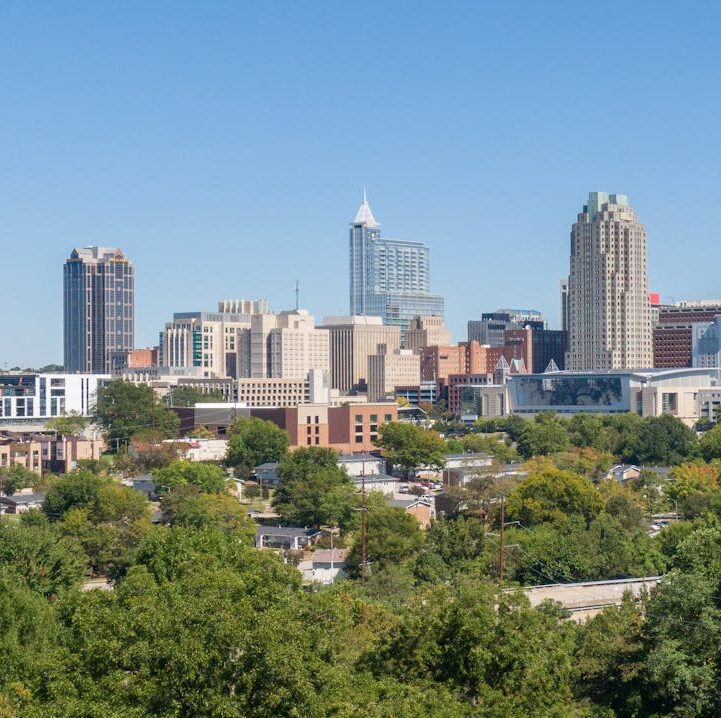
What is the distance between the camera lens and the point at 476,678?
91.7 feet

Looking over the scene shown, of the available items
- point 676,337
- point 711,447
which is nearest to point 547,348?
point 676,337

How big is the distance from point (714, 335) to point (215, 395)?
204 ft

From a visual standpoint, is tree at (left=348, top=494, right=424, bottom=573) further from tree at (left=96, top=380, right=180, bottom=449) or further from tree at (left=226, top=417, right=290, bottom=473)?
tree at (left=96, top=380, right=180, bottom=449)

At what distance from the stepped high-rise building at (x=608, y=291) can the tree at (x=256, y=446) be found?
75.2 metres

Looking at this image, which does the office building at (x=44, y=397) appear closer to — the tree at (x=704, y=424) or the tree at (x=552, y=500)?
the tree at (x=704, y=424)

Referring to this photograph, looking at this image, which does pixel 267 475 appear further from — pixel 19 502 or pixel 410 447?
pixel 19 502

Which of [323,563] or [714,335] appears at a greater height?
[714,335]

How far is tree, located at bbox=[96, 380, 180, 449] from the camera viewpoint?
119 meters

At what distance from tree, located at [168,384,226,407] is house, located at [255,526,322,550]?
82754 mm

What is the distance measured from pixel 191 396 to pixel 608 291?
163 ft

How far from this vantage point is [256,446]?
98.7 m

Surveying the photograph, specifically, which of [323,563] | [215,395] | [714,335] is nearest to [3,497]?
[323,563]

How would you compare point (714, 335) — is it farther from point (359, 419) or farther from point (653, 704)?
point (653, 704)

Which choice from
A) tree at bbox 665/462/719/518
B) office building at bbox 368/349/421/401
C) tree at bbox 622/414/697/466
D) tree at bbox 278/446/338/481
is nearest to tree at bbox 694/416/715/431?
tree at bbox 622/414/697/466
